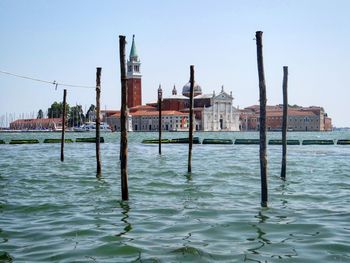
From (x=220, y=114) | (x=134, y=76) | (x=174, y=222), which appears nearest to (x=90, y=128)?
(x=134, y=76)

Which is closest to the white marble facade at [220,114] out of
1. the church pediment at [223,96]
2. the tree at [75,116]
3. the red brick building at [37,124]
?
the church pediment at [223,96]

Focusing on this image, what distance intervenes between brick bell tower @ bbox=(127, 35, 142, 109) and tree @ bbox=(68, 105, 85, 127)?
18.3m

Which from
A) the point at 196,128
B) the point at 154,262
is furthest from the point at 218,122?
the point at 154,262

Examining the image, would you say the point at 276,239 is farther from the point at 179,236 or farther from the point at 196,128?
the point at 196,128

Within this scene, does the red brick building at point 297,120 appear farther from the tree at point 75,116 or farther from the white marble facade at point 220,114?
the tree at point 75,116

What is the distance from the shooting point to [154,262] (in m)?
7.22

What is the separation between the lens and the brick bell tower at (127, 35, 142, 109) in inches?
5527

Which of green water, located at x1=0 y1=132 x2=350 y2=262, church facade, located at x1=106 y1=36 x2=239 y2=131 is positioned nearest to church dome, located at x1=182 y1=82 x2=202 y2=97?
church facade, located at x1=106 y1=36 x2=239 y2=131

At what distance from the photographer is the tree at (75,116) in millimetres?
153750

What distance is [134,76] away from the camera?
140 meters

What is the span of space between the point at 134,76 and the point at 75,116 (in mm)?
25761

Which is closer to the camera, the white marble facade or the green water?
the green water

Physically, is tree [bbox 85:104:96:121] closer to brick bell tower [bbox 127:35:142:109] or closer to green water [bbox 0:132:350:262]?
brick bell tower [bbox 127:35:142:109]

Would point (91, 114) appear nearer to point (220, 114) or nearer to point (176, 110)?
point (176, 110)
